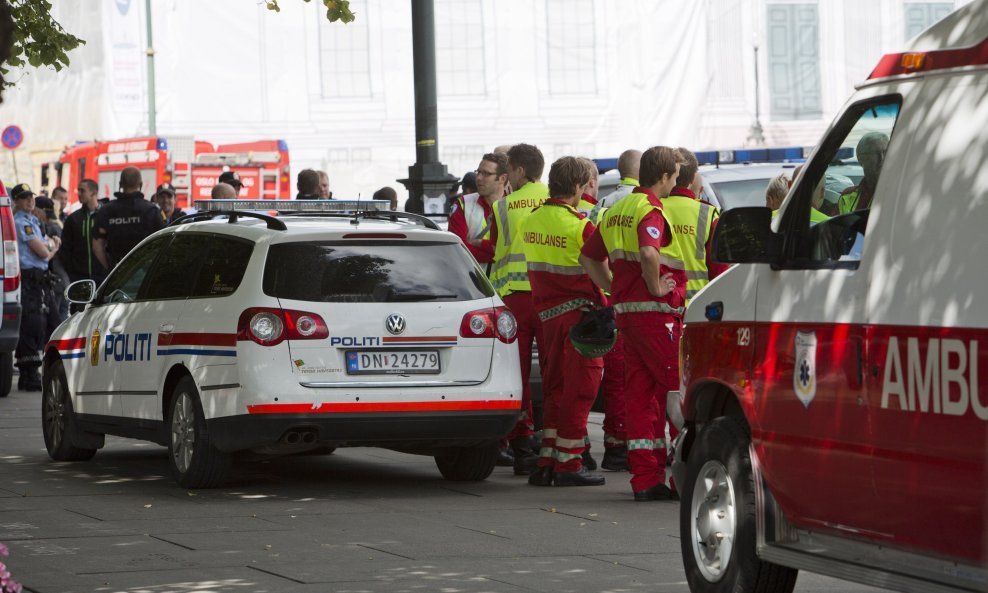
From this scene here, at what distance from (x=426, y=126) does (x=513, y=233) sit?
14.4 feet

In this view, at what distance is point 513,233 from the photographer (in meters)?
10.8

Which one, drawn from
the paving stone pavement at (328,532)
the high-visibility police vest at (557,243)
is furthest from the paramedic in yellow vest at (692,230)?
the paving stone pavement at (328,532)

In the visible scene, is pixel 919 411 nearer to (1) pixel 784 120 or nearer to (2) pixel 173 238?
(2) pixel 173 238

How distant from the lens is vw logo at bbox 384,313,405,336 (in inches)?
373

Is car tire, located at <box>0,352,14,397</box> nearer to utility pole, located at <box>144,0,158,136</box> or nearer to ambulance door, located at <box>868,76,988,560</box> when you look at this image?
ambulance door, located at <box>868,76,988,560</box>

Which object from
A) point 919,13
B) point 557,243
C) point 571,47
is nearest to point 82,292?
point 557,243

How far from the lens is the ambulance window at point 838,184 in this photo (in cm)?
578

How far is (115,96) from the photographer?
142ft

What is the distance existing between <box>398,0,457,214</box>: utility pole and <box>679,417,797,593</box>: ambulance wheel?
8.08 metres

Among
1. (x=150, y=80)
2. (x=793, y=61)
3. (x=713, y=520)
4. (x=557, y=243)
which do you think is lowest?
(x=713, y=520)

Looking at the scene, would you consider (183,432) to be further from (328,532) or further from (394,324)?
(328,532)

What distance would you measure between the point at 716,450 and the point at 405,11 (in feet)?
132

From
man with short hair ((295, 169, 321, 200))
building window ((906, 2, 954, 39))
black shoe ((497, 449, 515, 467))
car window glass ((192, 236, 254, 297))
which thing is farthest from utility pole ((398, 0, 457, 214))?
building window ((906, 2, 954, 39))

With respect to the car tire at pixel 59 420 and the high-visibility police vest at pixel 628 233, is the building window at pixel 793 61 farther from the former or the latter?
the high-visibility police vest at pixel 628 233
